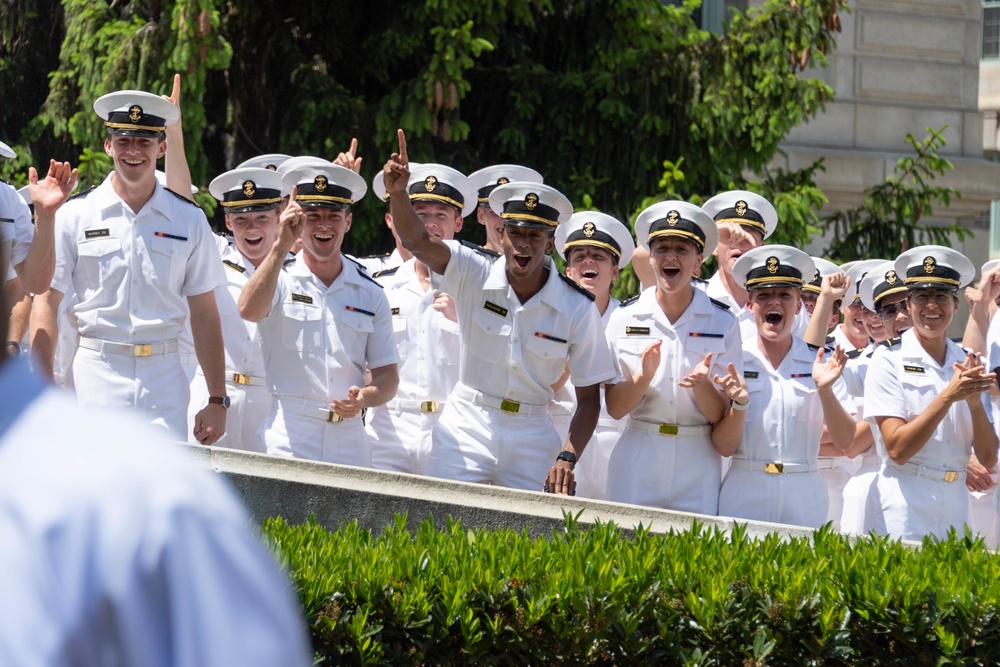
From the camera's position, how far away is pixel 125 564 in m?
1.13

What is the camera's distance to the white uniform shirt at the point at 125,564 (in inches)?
44.1

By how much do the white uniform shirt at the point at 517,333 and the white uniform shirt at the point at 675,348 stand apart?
187 mm

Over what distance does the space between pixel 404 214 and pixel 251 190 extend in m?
1.48

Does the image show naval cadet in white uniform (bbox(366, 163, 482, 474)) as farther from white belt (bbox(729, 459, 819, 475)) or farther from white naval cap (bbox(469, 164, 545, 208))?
white belt (bbox(729, 459, 819, 475))

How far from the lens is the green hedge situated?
363 centimetres

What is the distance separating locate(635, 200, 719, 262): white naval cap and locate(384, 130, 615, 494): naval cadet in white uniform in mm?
482

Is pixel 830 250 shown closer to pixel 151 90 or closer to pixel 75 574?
pixel 151 90

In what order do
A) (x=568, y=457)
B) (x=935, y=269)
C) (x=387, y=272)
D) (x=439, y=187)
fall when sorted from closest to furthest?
(x=568, y=457) < (x=935, y=269) < (x=439, y=187) < (x=387, y=272)

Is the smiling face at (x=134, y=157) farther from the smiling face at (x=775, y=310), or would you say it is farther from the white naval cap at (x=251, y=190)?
the smiling face at (x=775, y=310)

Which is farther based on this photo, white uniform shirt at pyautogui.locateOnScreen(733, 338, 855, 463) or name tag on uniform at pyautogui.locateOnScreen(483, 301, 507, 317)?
white uniform shirt at pyautogui.locateOnScreen(733, 338, 855, 463)

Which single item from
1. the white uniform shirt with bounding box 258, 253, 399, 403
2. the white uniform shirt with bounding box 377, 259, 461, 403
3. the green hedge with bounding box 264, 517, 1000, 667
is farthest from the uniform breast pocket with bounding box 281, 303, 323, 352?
the green hedge with bounding box 264, 517, 1000, 667

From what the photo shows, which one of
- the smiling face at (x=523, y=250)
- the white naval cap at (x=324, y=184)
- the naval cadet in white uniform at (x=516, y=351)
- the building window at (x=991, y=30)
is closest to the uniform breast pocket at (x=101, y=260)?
the white naval cap at (x=324, y=184)

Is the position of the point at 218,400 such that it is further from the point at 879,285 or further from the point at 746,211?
the point at 879,285

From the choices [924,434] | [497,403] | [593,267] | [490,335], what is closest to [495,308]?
[490,335]
